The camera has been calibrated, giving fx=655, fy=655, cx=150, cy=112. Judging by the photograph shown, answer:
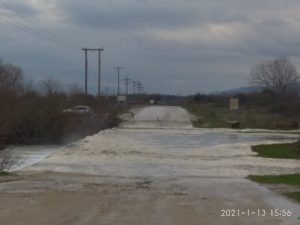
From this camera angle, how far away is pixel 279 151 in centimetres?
3384

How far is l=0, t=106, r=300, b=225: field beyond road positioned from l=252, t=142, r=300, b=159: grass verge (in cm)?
111

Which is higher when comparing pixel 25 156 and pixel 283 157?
pixel 283 157

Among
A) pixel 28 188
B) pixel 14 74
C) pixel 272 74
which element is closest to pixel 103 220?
pixel 28 188

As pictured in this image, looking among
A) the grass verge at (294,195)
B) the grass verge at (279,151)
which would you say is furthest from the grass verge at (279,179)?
the grass verge at (279,151)

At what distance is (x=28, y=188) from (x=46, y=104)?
37.4 metres

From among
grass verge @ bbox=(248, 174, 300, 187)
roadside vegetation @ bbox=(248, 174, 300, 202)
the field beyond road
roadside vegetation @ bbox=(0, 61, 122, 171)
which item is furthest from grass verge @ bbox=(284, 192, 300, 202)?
roadside vegetation @ bbox=(0, 61, 122, 171)

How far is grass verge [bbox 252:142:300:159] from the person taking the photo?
3131 cm

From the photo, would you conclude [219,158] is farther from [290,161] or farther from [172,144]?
[172,144]

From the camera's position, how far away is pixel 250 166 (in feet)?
83.6

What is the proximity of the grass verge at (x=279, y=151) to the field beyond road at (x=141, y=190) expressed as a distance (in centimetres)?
111

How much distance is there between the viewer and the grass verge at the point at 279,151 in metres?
31.3

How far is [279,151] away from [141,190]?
1892 cm

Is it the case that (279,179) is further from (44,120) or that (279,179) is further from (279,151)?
(44,120)

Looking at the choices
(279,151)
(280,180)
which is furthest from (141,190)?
(279,151)
